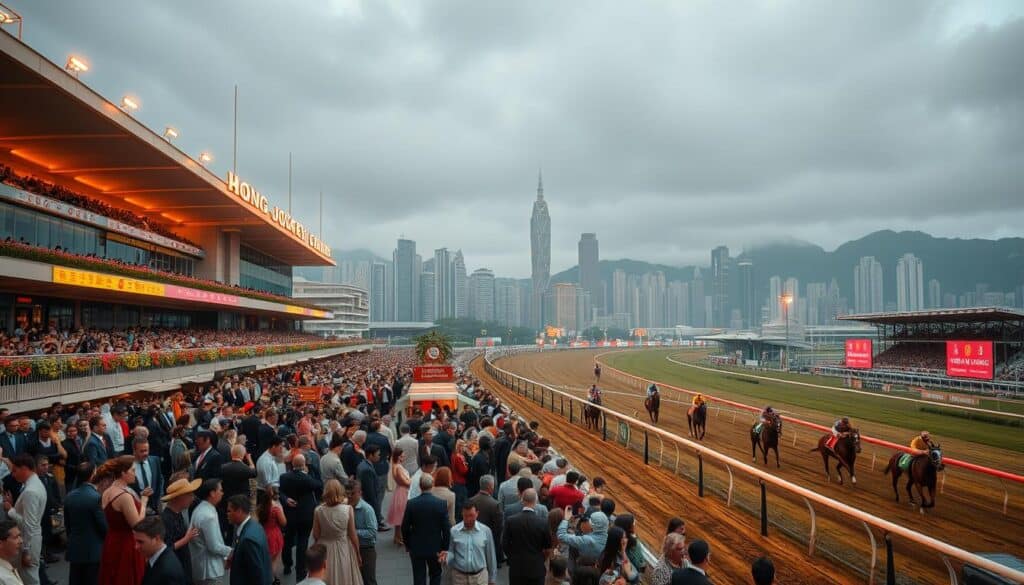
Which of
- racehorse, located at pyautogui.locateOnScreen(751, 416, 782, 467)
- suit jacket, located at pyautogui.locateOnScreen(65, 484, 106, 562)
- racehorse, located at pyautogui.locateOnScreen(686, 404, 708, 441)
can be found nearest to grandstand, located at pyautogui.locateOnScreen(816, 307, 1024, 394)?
racehorse, located at pyautogui.locateOnScreen(686, 404, 708, 441)

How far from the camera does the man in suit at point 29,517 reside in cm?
446

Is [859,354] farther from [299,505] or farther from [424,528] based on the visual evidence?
[299,505]

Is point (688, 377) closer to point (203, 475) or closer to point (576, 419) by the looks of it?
point (576, 419)

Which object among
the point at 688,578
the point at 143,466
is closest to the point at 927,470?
the point at 688,578

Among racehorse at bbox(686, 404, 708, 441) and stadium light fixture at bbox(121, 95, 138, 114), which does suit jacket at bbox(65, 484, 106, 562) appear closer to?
racehorse at bbox(686, 404, 708, 441)

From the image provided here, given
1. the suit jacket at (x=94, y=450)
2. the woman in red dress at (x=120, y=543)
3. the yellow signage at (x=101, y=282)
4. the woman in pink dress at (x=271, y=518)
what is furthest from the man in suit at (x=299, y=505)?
the yellow signage at (x=101, y=282)

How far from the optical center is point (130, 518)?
3.88m

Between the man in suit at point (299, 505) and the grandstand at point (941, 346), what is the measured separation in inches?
990

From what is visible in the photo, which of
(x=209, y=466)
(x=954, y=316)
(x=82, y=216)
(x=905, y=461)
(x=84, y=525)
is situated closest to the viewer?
(x=84, y=525)

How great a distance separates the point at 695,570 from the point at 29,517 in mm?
5466

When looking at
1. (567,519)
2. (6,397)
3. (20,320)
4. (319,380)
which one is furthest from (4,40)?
(567,519)

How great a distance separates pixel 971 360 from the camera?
2117 cm

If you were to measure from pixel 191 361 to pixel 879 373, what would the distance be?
32.6 meters

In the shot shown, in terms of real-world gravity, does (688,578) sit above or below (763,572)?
below
